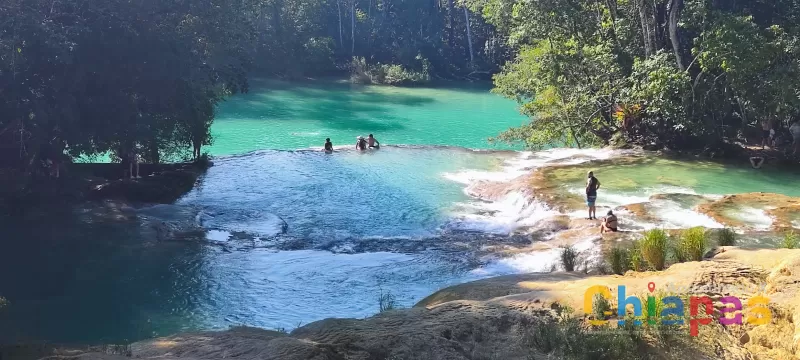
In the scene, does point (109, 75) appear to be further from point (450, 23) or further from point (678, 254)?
point (450, 23)

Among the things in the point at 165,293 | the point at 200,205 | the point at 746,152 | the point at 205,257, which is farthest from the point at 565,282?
the point at 746,152

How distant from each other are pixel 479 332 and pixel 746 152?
70.3ft

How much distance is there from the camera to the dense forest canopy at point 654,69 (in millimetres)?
22000

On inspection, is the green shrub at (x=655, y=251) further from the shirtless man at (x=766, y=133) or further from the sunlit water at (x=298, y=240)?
the shirtless man at (x=766, y=133)

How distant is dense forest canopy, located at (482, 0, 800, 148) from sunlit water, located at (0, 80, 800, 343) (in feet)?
6.23

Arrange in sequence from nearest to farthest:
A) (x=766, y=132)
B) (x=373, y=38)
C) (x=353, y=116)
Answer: (x=766, y=132)
(x=353, y=116)
(x=373, y=38)

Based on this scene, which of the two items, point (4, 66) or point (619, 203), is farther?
point (619, 203)

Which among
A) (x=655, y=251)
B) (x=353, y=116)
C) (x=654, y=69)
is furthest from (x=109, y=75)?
(x=353, y=116)

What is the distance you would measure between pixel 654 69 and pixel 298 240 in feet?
47.7

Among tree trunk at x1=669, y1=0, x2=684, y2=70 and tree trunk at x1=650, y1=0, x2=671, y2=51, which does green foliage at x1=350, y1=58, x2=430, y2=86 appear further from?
tree trunk at x1=669, y1=0, x2=684, y2=70

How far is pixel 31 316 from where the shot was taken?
12055 mm

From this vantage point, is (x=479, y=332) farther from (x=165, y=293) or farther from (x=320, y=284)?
(x=165, y=293)

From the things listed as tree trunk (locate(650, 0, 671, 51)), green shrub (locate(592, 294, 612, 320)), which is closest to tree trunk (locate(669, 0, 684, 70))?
tree trunk (locate(650, 0, 671, 51))

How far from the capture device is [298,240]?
16.7 meters
